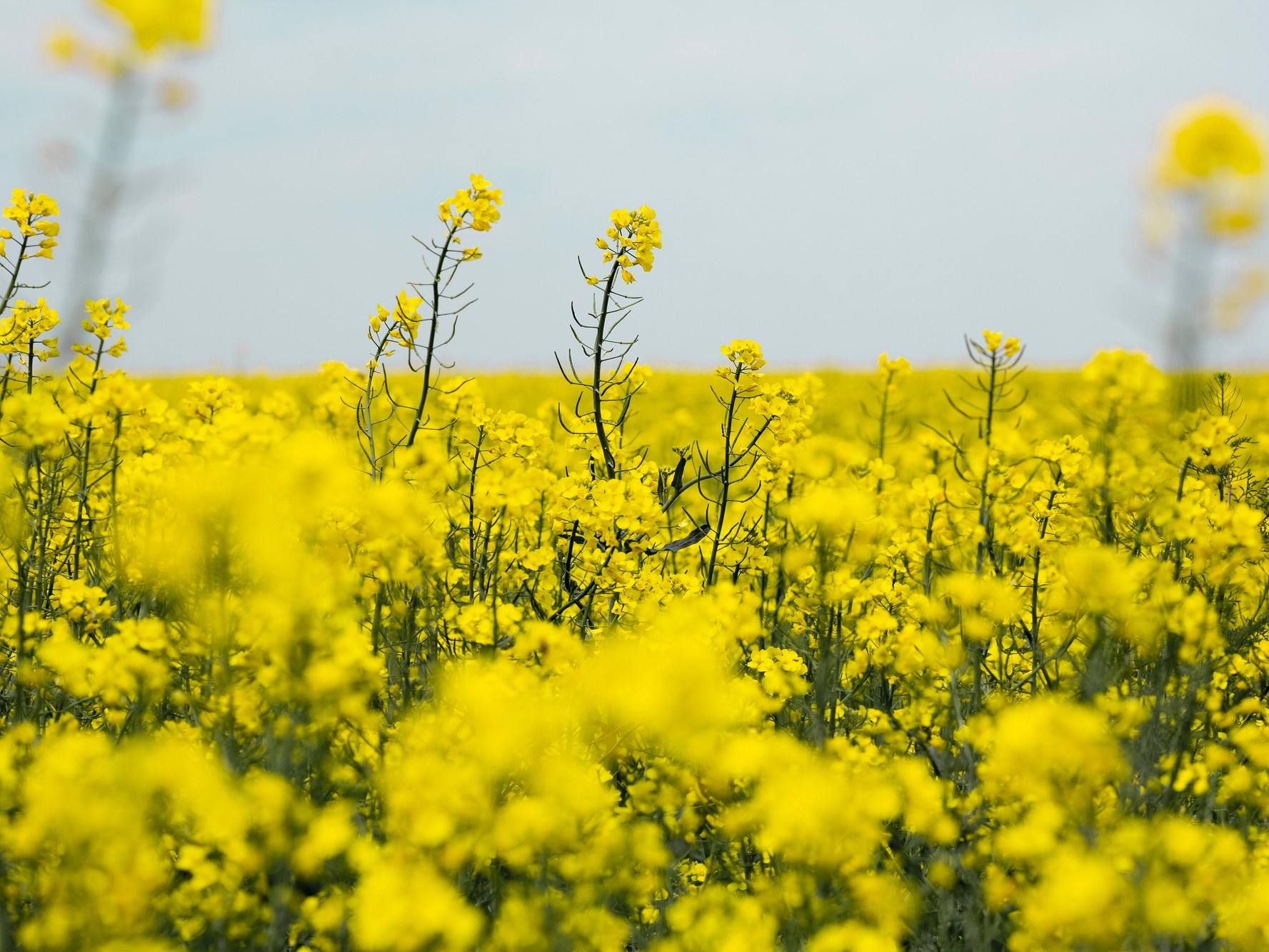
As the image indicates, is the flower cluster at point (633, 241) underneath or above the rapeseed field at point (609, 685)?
above

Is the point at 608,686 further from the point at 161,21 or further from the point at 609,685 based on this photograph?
the point at 161,21

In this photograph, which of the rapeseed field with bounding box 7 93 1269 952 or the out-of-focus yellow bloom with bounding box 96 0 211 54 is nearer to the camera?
the rapeseed field with bounding box 7 93 1269 952

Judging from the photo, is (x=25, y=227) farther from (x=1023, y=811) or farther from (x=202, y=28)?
(x=1023, y=811)

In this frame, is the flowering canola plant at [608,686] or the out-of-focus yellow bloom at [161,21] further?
the out-of-focus yellow bloom at [161,21]

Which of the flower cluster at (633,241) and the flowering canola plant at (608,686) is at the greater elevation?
the flower cluster at (633,241)

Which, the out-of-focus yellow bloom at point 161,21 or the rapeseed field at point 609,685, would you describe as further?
the out-of-focus yellow bloom at point 161,21

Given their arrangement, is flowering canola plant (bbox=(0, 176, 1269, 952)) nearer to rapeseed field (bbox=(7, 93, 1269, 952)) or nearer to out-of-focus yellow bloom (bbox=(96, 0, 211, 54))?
rapeseed field (bbox=(7, 93, 1269, 952))

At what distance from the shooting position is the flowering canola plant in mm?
2010

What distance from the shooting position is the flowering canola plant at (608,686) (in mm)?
2010

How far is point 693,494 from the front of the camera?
24.1 ft

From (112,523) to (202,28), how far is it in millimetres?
1891

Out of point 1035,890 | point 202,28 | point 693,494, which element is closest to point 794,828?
point 1035,890

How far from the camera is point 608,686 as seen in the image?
221cm

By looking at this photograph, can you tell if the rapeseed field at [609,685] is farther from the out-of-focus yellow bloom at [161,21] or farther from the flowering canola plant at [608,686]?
the out-of-focus yellow bloom at [161,21]
